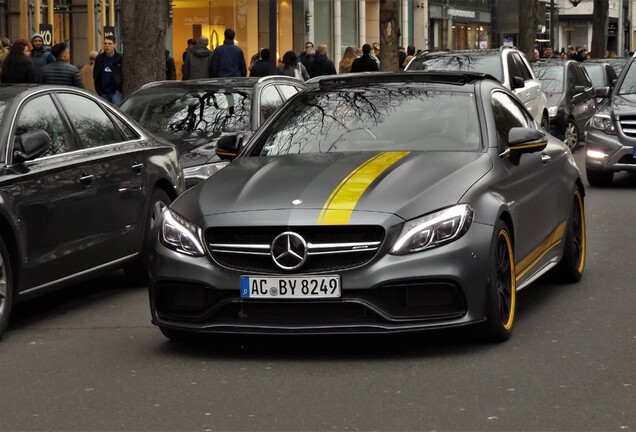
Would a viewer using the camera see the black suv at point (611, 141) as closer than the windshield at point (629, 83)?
Yes

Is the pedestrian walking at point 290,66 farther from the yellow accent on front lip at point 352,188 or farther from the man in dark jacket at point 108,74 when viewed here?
the yellow accent on front lip at point 352,188

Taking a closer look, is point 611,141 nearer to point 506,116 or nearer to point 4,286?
point 506,116

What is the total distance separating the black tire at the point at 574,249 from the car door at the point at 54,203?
10.4 feet

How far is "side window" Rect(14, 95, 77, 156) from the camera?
371 inches

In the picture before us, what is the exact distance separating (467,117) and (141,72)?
10.2 metres

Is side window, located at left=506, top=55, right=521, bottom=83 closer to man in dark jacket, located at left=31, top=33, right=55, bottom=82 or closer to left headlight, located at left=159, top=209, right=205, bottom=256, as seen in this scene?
man in dark jacket, located at left=31, top=33, right=55, bottom=82

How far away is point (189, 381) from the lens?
7168 mm

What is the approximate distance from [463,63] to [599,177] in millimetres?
3558

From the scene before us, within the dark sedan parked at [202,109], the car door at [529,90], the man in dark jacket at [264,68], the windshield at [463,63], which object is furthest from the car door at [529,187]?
the man in dark jacket at [264,68]

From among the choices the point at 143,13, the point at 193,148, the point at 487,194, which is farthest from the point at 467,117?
the point at 143,13

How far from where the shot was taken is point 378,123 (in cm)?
897

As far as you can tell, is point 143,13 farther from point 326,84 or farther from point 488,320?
point 488,320

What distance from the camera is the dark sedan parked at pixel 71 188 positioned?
28.8ft

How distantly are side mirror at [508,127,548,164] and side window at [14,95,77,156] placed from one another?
9.59 ft
